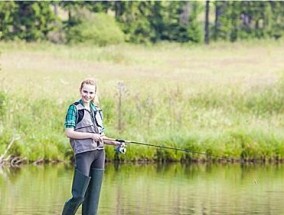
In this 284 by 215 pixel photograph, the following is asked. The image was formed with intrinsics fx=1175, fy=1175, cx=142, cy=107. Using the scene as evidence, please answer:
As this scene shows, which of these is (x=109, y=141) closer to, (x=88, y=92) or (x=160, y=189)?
(x=88, y=92)

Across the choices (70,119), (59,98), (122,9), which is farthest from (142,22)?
(70,119)

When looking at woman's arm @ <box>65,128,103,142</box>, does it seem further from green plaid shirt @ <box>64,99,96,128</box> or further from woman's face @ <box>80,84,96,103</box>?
woman's face @ <box>80,84,96,103</box>

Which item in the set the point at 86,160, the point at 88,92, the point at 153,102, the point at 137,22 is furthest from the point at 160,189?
the point at 137,22

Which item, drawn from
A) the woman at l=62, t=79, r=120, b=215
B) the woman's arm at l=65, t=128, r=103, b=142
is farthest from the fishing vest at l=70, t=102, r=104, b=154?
the woman's arm at l=65, t=128, r=103, b=142

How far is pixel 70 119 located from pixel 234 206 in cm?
438

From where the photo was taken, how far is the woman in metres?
12.2

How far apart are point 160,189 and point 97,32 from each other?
40.6 meters

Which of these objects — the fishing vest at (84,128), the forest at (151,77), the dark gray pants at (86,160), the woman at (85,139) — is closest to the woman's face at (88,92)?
the woman at (85,139)

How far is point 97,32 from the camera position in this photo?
58.5m

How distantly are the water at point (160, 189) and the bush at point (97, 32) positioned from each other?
35.8 m

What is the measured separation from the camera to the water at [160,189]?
15.4 metres

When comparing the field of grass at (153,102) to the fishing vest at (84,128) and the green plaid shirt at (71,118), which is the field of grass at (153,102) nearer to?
the fishing vest at (84,128)

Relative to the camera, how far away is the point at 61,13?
84.7 meters

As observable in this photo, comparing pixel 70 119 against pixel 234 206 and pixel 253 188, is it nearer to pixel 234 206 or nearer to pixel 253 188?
pixel 234 206
